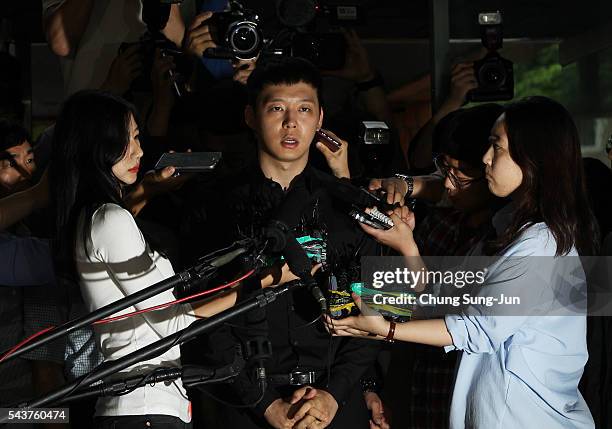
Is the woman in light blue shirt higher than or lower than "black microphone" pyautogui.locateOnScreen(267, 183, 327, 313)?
lower

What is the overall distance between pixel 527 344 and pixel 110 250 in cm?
95

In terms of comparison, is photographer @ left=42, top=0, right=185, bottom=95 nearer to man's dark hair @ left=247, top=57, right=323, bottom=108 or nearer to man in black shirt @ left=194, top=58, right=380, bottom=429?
man's dark hair @ left=247, top=57, right=323, bottom=108

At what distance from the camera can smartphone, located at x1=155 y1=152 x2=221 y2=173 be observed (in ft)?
8.58

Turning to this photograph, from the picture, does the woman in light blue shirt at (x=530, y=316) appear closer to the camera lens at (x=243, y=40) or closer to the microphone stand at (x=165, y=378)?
the microphone stand at (x=165, y=378)

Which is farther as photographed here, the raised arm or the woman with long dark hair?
the raised arm

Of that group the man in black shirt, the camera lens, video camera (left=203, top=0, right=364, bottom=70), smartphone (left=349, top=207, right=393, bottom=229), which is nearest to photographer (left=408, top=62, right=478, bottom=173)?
video camera (left=203, top=0, right=364, bottom=70)

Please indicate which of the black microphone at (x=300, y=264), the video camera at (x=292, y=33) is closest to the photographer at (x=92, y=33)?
the video camera at (x=292, y=33)

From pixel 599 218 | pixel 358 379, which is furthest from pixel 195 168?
pixel 599 218

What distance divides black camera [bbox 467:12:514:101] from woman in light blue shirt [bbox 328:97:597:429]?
133cm

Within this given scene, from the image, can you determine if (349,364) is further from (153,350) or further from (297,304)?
(153,350)

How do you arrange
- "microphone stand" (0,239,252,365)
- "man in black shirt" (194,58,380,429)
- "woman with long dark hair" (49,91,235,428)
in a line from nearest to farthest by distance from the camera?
"microphone stand" (0,239,252,365), "woman with long dark hair" (49,91,235,428), "man in black shirt" (194,58,380,429)

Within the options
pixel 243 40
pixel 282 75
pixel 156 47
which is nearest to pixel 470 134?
pixel 282 75

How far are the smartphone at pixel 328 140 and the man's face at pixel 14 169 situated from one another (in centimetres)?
98

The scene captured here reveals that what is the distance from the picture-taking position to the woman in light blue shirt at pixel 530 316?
2.15 metres
